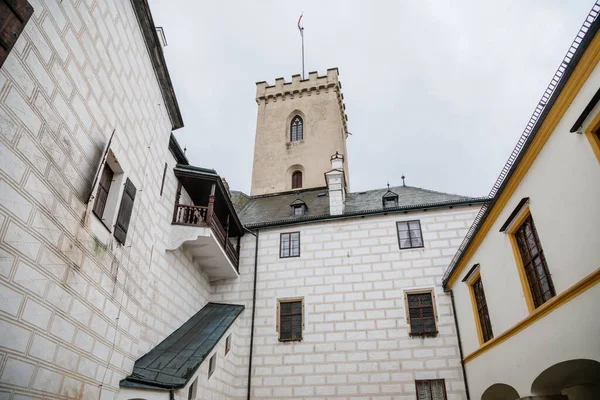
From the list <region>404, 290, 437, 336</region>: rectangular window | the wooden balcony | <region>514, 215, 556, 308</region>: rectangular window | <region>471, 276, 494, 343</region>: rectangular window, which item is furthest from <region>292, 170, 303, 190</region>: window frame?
<region>514, 215, 556, 308</region>: rectangular window

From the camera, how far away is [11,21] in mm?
4438

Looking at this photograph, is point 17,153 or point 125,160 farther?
point 125,160

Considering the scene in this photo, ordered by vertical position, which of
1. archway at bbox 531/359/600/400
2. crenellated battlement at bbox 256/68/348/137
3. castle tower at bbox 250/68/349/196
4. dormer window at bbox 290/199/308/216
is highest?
crenellated battlement at bbox 256/68/348/137

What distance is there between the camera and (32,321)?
519 centimetres

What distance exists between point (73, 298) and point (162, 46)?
20.4 ft

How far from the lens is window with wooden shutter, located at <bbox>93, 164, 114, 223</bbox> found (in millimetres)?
7275

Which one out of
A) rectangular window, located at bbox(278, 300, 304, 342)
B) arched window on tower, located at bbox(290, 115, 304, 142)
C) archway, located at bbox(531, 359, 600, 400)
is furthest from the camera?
arched window on tower, located at bbox(290, 115, 304, 142)

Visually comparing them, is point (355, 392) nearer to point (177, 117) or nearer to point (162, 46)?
point (177, 117)

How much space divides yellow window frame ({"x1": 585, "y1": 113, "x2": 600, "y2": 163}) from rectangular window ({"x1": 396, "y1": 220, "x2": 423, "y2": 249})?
8306 millimetres

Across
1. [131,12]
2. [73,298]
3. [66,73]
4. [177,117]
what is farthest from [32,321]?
[177,117]

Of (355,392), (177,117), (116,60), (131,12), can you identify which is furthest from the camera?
(355,392)

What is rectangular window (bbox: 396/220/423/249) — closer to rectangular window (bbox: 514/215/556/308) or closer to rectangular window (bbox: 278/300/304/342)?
rectangular window (bbox: 278/300/304/342)

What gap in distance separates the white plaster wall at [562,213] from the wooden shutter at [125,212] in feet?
23.3

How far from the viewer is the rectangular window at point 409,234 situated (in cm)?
1349
